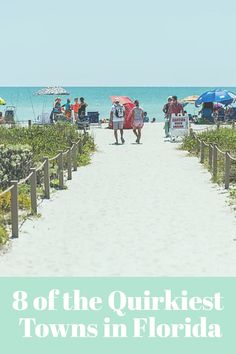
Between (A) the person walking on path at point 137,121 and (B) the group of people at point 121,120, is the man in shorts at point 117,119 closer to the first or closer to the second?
(B) the group of people at point 121,120

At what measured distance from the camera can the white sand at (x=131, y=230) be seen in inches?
369

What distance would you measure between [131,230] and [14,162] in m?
4.99

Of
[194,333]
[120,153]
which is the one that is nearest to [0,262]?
[194,333]

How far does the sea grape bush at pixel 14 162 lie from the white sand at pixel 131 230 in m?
1.09

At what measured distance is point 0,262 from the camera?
9.53 metres

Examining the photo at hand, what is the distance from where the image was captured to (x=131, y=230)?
1159 cm

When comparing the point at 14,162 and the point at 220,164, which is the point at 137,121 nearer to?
the point at 220,164

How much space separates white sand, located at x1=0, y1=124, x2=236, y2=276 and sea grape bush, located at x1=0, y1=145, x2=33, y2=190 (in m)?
1.09

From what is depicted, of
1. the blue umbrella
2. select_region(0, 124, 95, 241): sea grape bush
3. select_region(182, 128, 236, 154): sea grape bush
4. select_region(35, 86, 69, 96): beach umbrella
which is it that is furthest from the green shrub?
select_region(35, 86, 69, 96): beach umbrella

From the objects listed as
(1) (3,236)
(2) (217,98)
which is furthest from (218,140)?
(2) (217,98)

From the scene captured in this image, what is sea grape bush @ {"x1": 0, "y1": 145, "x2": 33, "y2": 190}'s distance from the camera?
15854 mm

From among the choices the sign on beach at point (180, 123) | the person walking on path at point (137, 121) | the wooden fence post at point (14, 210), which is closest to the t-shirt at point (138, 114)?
the person walking on path at point (137, 121)

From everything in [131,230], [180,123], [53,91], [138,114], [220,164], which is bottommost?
[131,230]

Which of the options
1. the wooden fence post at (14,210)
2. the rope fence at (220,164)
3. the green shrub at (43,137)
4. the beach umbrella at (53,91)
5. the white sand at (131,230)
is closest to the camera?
the white sand at (131,230)
